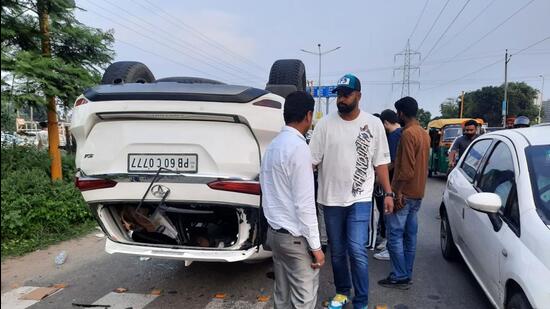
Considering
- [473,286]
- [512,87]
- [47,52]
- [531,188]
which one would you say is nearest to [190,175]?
[531,188]

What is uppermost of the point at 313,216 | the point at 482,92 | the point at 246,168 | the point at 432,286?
the point at 482,92

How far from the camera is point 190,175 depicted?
3338mm

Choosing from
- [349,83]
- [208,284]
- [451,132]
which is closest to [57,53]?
[208,284]

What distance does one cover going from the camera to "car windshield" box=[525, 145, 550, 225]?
2729mm

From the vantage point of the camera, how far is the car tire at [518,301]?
2430mm

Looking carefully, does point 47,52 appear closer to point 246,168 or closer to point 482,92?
point 246,168

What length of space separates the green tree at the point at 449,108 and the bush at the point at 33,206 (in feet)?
264

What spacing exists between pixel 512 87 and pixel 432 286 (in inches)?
2440

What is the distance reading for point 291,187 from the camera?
8.18ft

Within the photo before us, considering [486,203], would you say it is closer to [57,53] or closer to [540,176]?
[540,176]

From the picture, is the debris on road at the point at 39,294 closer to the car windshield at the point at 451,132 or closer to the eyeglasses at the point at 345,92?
the eyeglasses at the point at 345,92

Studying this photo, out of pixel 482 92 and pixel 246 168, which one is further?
pixel 482 92

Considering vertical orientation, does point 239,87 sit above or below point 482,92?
below

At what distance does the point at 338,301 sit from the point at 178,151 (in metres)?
1.75
